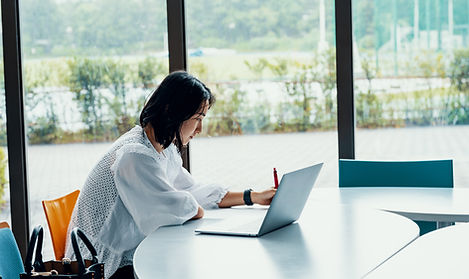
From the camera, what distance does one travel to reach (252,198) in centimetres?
265

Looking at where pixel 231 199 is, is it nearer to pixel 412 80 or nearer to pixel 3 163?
pixel 412 80

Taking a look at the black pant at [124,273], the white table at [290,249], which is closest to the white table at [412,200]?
the white table at [290,249]

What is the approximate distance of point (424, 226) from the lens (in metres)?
3.01

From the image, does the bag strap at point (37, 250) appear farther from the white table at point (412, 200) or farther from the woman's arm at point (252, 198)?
the white table at point (412, 200)

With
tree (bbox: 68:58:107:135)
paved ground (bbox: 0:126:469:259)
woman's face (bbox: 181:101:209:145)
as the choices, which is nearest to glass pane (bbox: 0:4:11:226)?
paved ground (bbox: 0:126:469:259)

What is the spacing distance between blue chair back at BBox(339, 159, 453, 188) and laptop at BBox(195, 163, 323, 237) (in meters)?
1.04

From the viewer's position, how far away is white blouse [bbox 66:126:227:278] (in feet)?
7.71

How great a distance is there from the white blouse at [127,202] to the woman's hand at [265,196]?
0.33 m

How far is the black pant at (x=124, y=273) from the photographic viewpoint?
95.5 inches

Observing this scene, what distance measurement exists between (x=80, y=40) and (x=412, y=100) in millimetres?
2135

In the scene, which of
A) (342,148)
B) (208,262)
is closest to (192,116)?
(208,262)

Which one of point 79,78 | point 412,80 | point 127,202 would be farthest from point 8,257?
point 412,80

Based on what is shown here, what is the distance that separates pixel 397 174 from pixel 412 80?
0.80 meters

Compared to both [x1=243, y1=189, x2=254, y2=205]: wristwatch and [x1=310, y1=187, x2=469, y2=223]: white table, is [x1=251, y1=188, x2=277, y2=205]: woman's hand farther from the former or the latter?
[x1=310, y1=187, x2=469, y2=223]: white table
